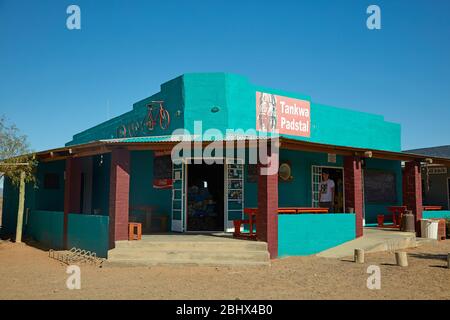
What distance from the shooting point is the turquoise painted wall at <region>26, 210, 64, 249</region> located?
40.5 feet

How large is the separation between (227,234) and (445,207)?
38.4 ft

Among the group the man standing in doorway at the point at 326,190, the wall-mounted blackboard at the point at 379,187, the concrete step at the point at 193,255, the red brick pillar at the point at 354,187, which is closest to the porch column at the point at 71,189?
the concrete step at the point at 193,255

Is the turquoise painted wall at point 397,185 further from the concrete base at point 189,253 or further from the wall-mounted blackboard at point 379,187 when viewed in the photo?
the concrete base at point 189,253

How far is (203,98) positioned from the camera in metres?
12.7

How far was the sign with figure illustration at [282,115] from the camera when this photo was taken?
13.4 meters

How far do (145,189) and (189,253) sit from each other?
396 cm

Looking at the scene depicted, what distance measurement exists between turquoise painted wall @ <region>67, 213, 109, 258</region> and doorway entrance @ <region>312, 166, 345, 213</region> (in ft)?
21.8

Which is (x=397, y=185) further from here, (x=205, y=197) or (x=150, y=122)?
(x=150, y=122)

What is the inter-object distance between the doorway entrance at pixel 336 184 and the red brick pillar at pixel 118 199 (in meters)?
6.31

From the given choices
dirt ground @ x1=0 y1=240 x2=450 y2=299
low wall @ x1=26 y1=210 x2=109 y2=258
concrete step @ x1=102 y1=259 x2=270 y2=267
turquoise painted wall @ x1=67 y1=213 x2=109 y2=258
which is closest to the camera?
dirt ground @ x1=0 y1=240 x2=450 y2=299

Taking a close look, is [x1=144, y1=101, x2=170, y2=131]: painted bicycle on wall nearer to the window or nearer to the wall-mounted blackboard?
the window

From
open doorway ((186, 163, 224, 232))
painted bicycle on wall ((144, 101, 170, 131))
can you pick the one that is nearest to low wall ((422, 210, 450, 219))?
open doorway ((186, 163, 224, 232))
